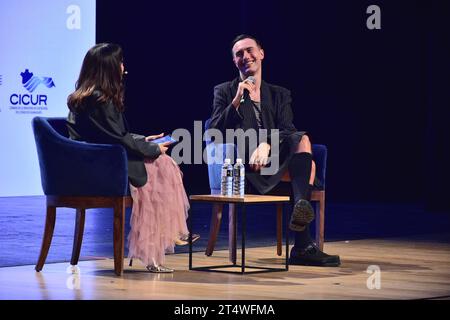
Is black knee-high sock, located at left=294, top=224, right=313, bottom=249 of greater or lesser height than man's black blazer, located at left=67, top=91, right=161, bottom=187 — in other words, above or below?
below

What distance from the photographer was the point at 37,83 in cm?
1000

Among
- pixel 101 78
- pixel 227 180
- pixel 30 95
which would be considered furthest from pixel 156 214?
pixel 30 95

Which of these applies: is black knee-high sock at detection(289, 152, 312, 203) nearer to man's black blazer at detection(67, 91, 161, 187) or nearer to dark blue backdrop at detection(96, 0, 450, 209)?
man's black blazer at detection(67, 91, 161, 187)

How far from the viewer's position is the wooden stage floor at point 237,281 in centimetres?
430

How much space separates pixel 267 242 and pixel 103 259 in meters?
1.53

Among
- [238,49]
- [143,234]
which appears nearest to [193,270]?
[143,234]

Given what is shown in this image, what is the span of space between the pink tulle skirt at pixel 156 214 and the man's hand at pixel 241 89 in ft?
2.48

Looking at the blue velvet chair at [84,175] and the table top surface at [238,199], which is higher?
the blue velvet chair at [84,175]

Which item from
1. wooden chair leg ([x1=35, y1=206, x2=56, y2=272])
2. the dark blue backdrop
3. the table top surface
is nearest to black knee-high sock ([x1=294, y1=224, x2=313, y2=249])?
the table top surface

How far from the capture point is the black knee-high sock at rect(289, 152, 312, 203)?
5.40 m

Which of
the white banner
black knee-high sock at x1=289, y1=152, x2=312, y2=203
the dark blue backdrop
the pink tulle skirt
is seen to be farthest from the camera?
the dark blue backdrop

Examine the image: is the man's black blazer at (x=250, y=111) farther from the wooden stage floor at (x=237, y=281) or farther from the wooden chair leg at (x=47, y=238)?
the wooden chair leg at (x=47, y=238)

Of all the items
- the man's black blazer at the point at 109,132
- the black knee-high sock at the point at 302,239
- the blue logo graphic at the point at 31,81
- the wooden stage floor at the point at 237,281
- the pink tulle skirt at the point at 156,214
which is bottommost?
the wooden stage floor at the point at 237,281

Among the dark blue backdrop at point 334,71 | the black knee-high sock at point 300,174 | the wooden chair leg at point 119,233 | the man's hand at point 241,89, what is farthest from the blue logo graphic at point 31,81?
the wooden chair leg at point 119,233
